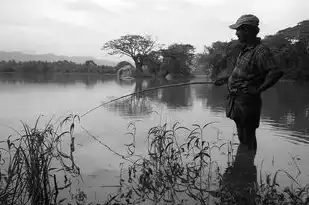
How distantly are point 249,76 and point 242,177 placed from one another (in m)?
1.30

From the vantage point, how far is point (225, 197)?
3314 millimetres

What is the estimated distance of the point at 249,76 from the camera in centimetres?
423

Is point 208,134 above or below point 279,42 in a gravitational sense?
below

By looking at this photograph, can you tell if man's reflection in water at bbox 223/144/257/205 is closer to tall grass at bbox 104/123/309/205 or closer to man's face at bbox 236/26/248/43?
tall grass at bbox 104/123/309/205

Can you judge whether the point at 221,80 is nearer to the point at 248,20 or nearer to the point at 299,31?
the point at 248,20

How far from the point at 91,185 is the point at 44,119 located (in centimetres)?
534

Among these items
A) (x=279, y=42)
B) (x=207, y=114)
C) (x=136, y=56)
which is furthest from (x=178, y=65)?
(x=207, y=114)

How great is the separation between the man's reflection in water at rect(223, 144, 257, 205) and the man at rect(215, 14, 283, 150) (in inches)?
14.1

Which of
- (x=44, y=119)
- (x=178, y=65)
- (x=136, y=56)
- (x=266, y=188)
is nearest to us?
(x=266, y=188)

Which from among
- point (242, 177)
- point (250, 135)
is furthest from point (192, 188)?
point (250, 135)

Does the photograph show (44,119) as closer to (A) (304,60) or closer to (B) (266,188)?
(B) (266,188)

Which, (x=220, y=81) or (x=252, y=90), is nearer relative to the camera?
(x=252, y=90)

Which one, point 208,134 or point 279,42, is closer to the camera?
point 208,134

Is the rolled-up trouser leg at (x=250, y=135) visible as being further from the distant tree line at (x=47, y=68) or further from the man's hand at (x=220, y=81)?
the distant tree line at (x=47, y=68)
